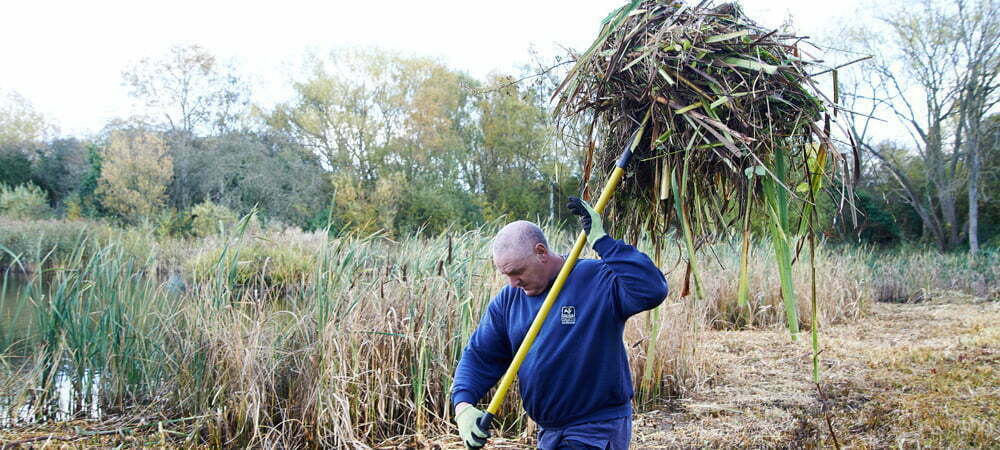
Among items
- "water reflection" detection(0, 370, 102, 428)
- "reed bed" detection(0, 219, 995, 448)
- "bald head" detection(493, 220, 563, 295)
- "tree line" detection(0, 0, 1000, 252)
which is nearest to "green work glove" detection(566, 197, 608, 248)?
"bald head" detection(493, 220, 563, 295)

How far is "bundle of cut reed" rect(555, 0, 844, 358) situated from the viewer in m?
2.23

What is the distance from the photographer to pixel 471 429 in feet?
7.48

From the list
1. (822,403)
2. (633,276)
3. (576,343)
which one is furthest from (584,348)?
(822,403)

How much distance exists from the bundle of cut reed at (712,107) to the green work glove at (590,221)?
0.25 m

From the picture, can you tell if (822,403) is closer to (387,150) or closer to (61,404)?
(61,404)

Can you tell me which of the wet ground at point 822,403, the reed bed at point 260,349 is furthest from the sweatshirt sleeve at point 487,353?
the reed bed at point 260,349

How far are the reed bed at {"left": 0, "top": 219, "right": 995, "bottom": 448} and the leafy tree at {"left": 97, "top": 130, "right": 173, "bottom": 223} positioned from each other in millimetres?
18558

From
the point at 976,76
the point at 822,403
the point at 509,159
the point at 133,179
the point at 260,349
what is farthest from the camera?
the point at 509,159

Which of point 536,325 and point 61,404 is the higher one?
point 536,325

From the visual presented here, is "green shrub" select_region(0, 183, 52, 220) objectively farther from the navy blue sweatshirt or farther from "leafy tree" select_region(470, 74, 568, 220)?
the navy blue sweatshirt

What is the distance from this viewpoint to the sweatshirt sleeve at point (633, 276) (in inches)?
85.1

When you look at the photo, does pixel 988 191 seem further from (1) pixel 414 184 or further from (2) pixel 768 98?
(2) pixel 768 98

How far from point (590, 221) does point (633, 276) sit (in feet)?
0.88

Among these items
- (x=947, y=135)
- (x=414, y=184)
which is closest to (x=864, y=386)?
(x=947, y=135)
